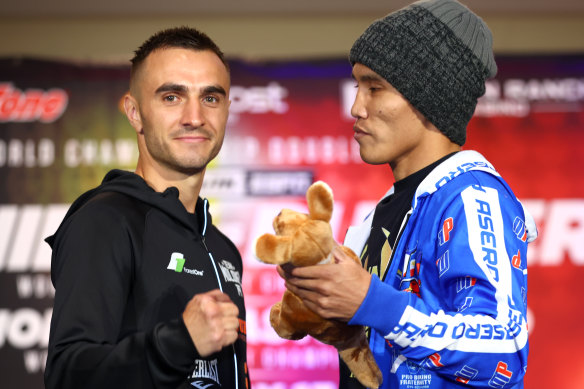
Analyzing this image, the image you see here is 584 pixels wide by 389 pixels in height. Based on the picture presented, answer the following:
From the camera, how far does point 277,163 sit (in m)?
3.62

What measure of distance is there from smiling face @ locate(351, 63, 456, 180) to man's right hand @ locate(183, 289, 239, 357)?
576 millimetres

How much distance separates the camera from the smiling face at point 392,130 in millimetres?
1471

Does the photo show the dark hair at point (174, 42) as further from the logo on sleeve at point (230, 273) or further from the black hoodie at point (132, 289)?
the logo on sleeve at point (230, 273)

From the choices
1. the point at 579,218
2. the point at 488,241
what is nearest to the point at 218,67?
the point at 488,241

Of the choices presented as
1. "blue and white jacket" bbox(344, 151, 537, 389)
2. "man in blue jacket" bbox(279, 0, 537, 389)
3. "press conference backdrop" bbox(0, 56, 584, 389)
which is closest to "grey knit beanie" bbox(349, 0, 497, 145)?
"man in blue jacket" bbox(279, 0, 537, 389)

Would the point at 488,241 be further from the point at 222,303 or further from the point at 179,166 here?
the point at 179,166

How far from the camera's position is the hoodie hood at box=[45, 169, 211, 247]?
4.67 ft

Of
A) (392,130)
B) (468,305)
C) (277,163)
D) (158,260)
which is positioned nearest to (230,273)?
(158,260)

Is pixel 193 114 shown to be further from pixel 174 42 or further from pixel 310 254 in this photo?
pixel 310 254

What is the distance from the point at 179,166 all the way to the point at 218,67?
0.28 m

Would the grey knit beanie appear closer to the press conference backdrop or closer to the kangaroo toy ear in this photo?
the kangaroo toy ear

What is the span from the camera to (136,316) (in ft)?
4.25

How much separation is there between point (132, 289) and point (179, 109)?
47cm

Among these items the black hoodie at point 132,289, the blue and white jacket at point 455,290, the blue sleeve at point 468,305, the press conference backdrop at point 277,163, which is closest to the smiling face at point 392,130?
the blue and white jacket at point 455,290
